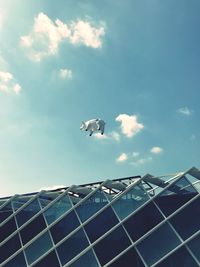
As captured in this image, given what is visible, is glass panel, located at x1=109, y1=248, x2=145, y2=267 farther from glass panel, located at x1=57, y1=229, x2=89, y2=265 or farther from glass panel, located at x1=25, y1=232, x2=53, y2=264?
glass panel, located at x1=25, y1=232, x2=53, y2=264

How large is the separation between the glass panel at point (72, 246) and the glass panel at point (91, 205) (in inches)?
37.3

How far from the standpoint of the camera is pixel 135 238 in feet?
57.9

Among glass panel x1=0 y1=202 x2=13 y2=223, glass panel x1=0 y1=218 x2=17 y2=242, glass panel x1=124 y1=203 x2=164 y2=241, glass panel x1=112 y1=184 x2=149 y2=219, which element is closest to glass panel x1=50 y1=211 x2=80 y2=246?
glass panel x1=112 y1=184 x2=149 y2=219

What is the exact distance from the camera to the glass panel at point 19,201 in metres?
21.5

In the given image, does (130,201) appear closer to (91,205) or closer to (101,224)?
(101,224)

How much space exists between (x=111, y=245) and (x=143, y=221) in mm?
2027

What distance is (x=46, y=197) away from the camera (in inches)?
838

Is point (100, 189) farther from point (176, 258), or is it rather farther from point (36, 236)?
point (176, 258)

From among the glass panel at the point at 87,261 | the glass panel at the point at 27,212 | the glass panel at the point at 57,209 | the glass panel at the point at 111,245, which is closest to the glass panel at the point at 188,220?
the glass panel at the point at 111,245

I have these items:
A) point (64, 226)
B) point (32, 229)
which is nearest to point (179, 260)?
point (64, 226)

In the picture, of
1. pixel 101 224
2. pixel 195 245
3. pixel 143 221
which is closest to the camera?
pixel 195 245

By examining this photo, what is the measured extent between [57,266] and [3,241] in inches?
158

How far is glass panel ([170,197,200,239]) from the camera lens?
55.5 ft

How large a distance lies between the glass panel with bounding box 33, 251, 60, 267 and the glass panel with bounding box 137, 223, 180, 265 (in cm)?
438
